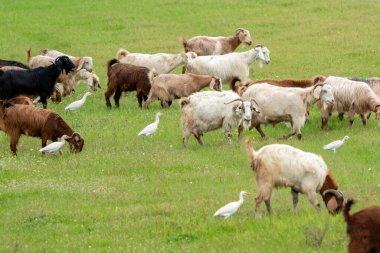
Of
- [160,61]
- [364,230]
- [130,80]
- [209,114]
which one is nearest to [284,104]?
[209,114]

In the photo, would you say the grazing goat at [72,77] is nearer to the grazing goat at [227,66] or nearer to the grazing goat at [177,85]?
the grazing goat at [227,66]

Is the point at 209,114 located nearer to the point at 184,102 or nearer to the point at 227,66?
the point at 184,102

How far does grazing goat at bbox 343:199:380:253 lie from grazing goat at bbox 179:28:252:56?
72.7ft

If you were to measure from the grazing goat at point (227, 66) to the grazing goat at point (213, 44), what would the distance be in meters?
4.39

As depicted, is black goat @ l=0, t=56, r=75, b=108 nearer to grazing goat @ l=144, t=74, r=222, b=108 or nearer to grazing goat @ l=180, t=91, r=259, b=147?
grazing goat @ l=144, t=74, r=222, b=108

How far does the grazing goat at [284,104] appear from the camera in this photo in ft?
65.4

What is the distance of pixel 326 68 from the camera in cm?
3117

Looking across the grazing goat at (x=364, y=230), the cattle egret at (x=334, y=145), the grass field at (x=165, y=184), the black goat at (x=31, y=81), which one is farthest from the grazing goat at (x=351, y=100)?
the grazing goat at (x=364, y=230)

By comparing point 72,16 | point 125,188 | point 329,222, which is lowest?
point 72,16

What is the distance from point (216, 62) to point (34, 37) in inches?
619

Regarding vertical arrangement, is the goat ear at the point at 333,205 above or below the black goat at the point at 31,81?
above

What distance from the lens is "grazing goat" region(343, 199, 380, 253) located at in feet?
31.2

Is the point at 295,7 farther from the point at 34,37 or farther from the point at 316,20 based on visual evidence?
the point at 34,37

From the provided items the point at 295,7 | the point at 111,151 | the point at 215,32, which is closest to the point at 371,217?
the point at 111,151
